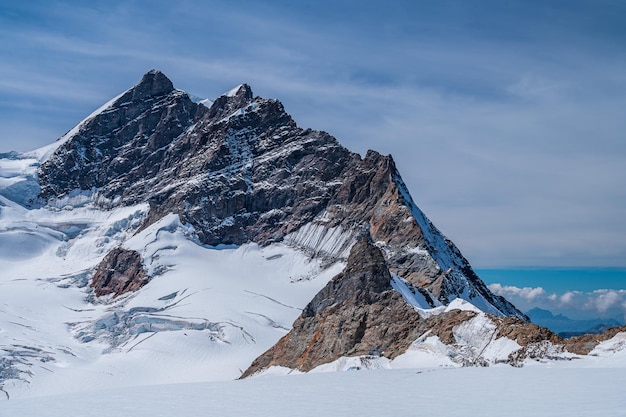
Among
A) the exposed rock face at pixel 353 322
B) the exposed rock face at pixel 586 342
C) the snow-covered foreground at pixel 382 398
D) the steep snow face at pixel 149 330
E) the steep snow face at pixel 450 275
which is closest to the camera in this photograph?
the snow-covered foreground at pixel 382 398

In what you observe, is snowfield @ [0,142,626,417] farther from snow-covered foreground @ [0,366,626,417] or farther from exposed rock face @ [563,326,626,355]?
exposed rock face @ [563,326,626,355]

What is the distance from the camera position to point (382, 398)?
45344 millimetres

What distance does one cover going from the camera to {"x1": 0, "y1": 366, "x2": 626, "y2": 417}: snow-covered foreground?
3916 cm

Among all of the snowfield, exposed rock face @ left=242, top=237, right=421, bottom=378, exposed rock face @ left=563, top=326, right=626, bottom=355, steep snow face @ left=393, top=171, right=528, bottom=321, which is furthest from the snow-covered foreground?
steep snow face @ left=393, top=171, right=528, bottom=321

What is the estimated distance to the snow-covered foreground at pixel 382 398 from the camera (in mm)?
39156

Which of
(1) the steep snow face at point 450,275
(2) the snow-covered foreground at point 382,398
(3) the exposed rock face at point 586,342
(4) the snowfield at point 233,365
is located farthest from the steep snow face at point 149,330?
(2) the snow-covered foreground at point 382,398

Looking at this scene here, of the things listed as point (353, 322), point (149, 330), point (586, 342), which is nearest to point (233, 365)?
point (149, 330)

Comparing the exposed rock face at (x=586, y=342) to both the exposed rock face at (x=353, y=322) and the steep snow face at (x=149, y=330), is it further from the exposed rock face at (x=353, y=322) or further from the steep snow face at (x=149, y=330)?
the steep snow face at (x=149, y=330)

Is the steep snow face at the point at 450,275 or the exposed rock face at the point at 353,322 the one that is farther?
the steep snow face at the point at 450,275

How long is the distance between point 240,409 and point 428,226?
14916cm

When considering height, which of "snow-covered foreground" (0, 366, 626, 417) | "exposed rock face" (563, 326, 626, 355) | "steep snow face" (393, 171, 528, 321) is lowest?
"snow-covered foreground" (0, 366, 626, 417)

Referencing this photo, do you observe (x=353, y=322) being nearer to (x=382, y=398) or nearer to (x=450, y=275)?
(x=450, y=275)

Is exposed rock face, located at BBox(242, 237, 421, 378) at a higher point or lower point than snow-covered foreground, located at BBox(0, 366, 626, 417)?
higher

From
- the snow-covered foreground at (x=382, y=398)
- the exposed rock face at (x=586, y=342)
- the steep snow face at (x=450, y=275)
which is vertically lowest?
the snow-covered foreground at (x=382, y=398)
